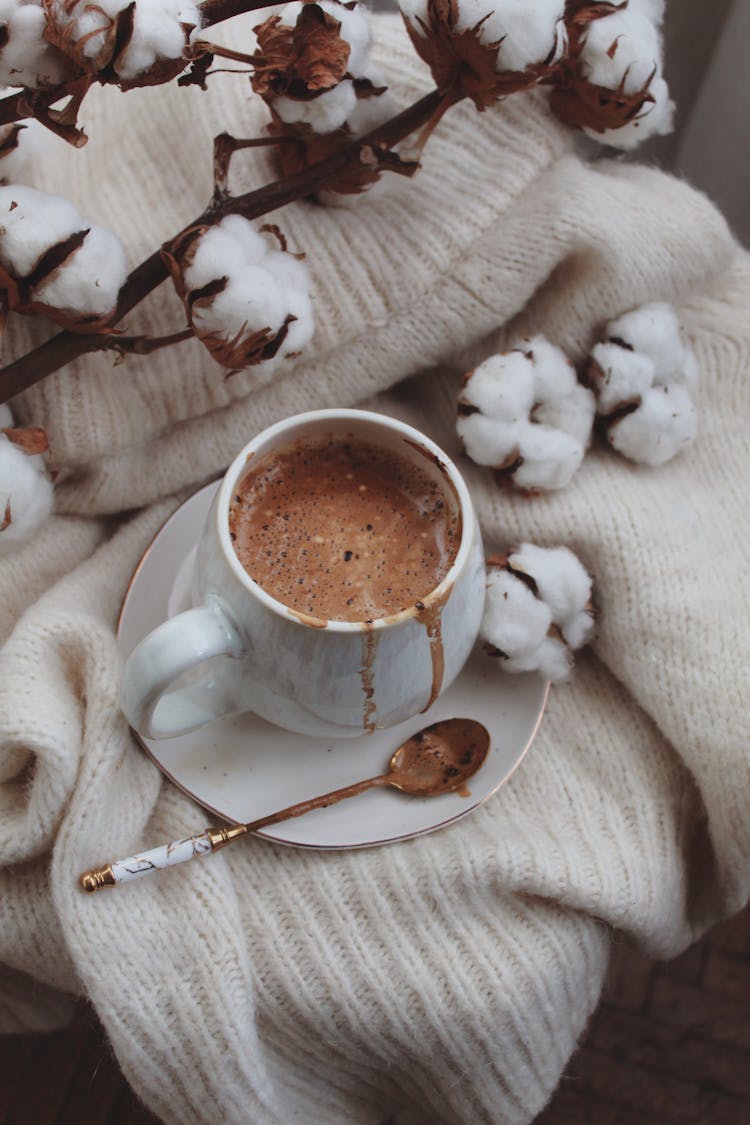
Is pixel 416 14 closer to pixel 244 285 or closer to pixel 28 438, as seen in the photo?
pixel 244 285

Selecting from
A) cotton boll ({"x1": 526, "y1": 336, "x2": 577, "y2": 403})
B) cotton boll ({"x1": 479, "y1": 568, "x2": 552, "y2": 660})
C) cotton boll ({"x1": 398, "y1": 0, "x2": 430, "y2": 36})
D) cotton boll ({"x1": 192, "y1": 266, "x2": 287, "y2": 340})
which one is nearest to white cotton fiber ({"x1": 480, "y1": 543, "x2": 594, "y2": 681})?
cotton boll ({"x1": 479, "y1": 568, "x2": 552, "y2": 660})

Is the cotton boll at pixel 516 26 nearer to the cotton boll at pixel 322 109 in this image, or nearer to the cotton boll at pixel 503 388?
the cotton boll at pixel 322 109

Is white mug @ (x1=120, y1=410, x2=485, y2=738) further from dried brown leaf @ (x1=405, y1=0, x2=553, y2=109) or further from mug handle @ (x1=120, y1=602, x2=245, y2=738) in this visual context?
dried brown leaf @ (x1=405, y1=0, x2=553, y2=109)

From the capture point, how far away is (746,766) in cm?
67

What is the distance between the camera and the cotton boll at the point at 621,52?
2.17 feet

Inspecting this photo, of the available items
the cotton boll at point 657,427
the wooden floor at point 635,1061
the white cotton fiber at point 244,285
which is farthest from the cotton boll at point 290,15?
the wooden floor at point 635,1061

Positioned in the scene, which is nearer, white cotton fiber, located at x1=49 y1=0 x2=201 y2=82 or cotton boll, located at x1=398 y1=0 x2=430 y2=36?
white cotton fiber, located at x1=49 y1=0 x2=201 y2=82

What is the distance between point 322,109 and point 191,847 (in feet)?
1.43

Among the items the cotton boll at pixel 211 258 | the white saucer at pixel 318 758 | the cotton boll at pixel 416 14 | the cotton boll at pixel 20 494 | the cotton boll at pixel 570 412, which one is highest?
the cotton boll at pixel 416 14

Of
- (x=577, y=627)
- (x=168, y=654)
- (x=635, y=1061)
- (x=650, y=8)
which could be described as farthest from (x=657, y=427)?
(x=635, y=1061)

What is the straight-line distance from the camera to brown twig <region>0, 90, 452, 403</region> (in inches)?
24.6

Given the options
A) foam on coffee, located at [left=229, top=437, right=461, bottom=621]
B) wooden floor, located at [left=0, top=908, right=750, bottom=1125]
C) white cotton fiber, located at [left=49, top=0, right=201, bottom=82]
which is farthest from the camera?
wooden floor, located at [left=0, top=908, right=750, bottom=1125]

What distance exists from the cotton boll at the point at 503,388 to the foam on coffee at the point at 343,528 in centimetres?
9

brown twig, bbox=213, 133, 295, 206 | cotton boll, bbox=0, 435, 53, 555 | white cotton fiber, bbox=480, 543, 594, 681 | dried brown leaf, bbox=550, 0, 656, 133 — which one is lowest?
white cotton fiber, bbox=480, 543, 594, 681
